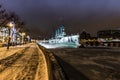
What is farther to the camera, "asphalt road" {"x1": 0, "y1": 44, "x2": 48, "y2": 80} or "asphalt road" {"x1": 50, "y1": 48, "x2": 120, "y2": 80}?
"asphalt road" {"x1": 50, "y1": 48, "x2": 120, "y2": 80}

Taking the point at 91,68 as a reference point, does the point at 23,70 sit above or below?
above

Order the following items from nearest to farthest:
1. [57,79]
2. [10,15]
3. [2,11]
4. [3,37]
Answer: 1. [57,79]
2. [2,11]
3. [10,15]
4. [3,37]

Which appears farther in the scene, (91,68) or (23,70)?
(91,68)

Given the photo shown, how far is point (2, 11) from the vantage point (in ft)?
187

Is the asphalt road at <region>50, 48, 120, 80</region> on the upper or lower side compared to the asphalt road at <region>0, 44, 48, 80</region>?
lower

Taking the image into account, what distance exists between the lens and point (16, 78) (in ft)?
39.8

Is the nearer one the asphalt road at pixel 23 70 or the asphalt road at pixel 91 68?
the asphalt road at pixel 23 70

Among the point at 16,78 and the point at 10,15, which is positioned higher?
the point at 10,15

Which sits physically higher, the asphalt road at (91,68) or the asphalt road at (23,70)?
the asphalt road at (23,70)

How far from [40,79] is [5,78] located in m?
2.02

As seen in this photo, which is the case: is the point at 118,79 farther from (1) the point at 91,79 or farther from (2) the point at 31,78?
(2) the point at 31,78

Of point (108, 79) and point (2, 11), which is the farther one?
point (2, 11)

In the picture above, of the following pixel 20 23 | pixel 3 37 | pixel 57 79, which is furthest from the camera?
pixel 3 37

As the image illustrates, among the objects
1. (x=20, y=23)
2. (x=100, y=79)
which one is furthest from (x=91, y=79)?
(x=20, y=23)
